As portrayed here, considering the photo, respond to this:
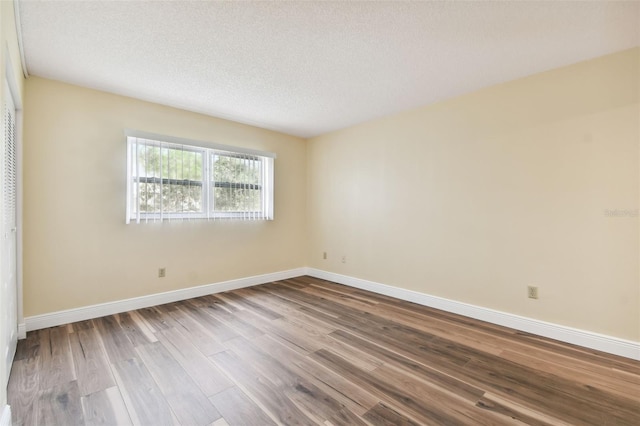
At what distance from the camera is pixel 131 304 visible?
3.15 metres

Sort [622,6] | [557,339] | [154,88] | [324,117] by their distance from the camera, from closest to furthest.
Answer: [622,6], [557,339], [154,88], [324,117]

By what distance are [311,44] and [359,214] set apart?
2459mm

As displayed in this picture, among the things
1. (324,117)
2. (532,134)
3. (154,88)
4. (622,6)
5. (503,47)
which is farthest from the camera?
(324,117)

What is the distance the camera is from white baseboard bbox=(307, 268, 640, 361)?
2211 millimetres

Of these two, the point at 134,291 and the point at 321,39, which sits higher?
the point at 321,39

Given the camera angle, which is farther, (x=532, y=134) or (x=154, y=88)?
(x=154, y=88)

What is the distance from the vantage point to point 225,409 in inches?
62.6

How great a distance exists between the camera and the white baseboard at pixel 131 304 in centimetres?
266

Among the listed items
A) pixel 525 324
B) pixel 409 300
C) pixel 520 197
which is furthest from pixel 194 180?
pixel 525 324

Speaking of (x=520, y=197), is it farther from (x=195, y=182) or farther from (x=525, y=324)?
(x=195, y=182)

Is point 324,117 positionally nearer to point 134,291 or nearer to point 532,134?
point 532,134

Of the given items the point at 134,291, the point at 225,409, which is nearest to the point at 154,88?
the point at 134,291

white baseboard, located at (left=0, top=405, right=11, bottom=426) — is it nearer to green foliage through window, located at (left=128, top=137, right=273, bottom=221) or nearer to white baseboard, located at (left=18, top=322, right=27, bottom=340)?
white baseboard, located at (left=18, top=322, right=27, bottom=340)

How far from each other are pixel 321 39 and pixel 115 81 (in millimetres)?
2083
